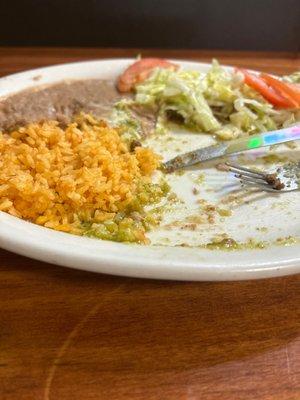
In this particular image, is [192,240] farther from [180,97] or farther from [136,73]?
[136,73]

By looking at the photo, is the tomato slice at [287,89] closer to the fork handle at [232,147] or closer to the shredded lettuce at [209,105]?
the shredded lettuce at [209,105]

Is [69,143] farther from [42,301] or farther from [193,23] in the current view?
[193,23]

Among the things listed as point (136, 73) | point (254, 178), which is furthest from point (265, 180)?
point (136, 73)

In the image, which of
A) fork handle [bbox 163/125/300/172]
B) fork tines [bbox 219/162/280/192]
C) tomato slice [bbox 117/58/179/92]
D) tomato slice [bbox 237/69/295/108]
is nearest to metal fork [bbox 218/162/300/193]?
fork tines [bbox 219/162/280/192]

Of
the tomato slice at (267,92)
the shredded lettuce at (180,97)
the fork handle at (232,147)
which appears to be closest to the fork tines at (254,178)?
the fork handle at (232,147)

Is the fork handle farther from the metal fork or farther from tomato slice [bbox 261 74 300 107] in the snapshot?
tomato slice [bbox 261 74 300 107]

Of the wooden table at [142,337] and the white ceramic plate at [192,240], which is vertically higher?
the white ceramic plate at [192,240]
